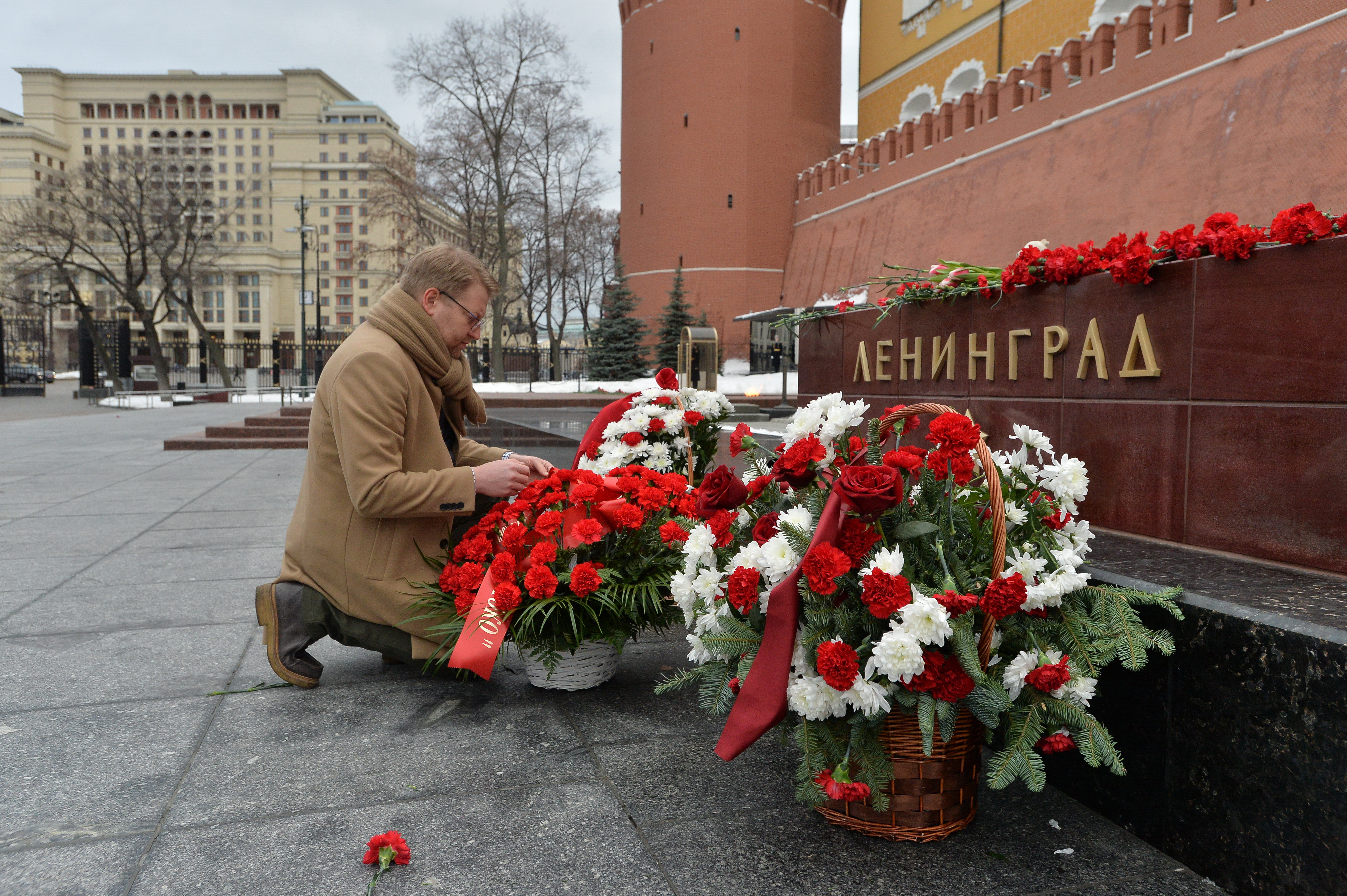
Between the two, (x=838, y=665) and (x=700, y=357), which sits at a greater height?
(x=700, y=357)

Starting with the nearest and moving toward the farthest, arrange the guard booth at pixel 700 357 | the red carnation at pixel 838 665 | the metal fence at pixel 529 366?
the red carnation at pixel 838 665, the guard booth at pixel 700 357, the metal fence at pixel 529 366

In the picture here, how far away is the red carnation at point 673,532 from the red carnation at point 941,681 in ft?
3.02

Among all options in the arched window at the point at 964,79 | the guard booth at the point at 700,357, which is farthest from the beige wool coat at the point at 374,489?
the arched window at the point at 964,79

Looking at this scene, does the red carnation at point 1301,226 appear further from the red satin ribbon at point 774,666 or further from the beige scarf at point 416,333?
the beige scarf at point 416,333

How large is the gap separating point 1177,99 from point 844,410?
16359mm

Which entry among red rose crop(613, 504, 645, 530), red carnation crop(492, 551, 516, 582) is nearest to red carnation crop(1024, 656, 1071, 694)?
red rose crop(613, 504, 645, 530)

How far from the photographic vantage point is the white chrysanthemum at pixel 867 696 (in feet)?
5.28

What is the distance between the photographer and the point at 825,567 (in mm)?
1608

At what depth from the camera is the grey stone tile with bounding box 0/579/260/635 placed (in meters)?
3.41

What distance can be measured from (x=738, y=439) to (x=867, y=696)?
75 centimetres

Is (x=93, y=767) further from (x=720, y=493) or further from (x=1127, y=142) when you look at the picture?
(x=1127, y=142)

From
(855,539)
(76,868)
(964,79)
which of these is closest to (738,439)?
(855,539)

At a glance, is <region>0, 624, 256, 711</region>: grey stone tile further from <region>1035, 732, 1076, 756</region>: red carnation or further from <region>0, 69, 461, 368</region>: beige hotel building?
<region>0, 69, 461, 368</region>: beige hotel building

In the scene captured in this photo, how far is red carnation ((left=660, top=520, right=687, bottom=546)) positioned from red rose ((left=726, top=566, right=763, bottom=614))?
0.65m
